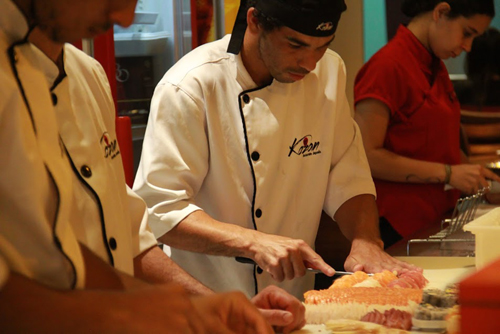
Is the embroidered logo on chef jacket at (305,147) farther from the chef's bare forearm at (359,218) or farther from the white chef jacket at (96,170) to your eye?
the white chef jacket at (96,170)

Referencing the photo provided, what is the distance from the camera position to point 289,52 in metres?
2.17

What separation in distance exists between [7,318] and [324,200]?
5.67 ft

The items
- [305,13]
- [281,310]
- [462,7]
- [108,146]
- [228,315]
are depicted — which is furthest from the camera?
[462,7]

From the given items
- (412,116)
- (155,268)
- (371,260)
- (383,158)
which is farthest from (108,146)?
(412,116)

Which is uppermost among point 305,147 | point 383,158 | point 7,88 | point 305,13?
point 7,88

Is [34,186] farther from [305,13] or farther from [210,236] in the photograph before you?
[305,13]

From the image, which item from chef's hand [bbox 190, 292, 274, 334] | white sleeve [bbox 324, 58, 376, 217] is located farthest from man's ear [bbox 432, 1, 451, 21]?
chef's hand [bbox 190, 292, 274, 334]

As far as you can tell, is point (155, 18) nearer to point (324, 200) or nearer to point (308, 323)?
point (324, 200)

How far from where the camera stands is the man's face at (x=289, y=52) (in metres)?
2.14

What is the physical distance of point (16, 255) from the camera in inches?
37.4

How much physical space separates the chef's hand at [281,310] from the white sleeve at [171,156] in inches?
20.8

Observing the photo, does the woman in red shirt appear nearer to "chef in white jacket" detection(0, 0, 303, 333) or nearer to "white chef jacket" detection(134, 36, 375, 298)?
"white chef jacket" detection(134, 36, 375, 298)

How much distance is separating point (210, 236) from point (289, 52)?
1.89 ft

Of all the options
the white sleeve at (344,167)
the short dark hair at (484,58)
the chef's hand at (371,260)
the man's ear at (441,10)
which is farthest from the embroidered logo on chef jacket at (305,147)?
the short dark hair at (484,58)
